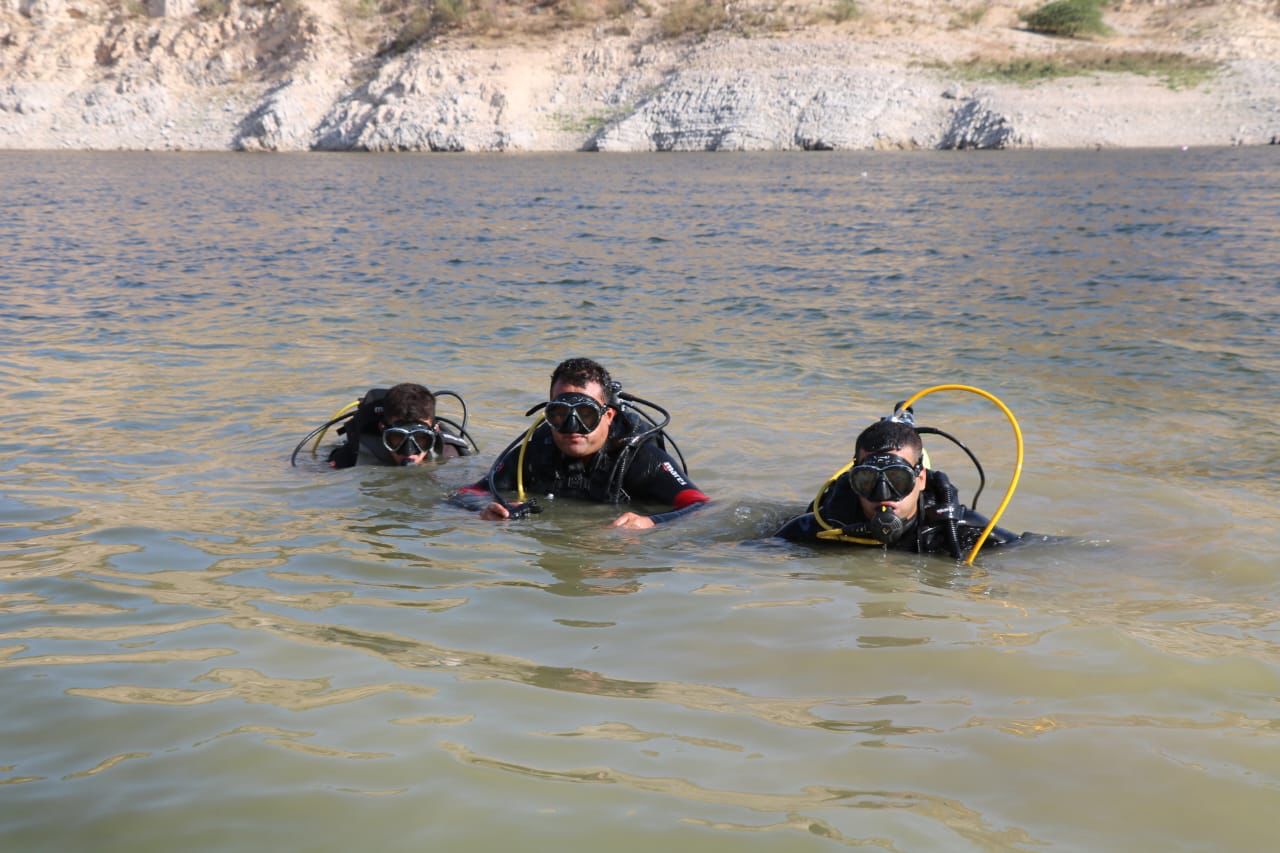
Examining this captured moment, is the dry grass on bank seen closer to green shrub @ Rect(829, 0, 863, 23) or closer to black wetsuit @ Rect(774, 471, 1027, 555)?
green shrub @ Rect(829, 0, 863, 23)

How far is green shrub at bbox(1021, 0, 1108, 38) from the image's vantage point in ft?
156

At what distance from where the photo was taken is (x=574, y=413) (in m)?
5.39

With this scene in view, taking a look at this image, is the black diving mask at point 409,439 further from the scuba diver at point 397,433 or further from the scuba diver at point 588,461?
the scuba diver at point 588,461

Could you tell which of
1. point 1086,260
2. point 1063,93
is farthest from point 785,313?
point 1063,93

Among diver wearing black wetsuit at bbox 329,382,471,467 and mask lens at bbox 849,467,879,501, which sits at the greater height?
mask lens at bbox 849,467,879,501

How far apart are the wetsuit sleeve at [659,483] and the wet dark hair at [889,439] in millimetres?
1199

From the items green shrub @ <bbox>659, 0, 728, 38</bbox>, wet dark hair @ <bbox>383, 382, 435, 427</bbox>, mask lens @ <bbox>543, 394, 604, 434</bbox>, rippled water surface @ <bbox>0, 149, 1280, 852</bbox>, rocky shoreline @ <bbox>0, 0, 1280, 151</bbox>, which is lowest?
rippled water surface @ <bbox>0, 149, 1280, 852</bbox>

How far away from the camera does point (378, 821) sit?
2.39 m

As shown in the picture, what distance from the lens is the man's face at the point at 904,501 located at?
15.3 feet

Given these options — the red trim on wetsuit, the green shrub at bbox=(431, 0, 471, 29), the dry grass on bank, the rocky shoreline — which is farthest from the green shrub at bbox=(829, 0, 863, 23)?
the red trim on wetsuit

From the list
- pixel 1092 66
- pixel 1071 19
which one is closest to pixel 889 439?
pixel 1092 66

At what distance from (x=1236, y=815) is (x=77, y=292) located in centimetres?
1406

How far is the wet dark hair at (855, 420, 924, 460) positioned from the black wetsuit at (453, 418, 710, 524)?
3.95 ft

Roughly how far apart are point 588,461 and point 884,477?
1740mm
